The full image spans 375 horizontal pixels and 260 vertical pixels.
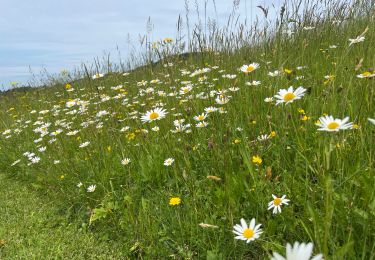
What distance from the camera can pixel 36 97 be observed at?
249 inches

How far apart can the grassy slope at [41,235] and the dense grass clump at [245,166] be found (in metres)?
0.10

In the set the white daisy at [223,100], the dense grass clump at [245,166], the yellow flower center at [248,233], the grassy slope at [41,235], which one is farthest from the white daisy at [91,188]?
the yellow flower center at [248,233]

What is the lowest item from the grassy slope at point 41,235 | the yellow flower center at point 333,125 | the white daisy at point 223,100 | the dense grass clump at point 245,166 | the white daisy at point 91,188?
the grassy slope at point 41,235

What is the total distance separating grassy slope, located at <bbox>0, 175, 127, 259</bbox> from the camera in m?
1.90

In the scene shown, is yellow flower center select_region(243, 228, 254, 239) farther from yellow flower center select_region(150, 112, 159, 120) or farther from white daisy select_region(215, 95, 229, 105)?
yellow flower center select_region(150, 112, 159, 120)

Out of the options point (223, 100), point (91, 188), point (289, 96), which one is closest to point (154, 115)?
point (223, 100)

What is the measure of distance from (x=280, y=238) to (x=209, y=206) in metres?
0.36

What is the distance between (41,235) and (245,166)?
1333 millimetres

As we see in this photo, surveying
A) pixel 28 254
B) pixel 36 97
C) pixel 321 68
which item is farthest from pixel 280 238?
pixel 36 97

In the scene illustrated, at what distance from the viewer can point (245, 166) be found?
1.79 metres

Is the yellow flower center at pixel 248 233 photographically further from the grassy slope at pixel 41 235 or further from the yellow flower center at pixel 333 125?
the grassy slope at pixel 41 235

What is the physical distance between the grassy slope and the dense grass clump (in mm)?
95

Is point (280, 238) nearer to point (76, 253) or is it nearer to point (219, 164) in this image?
point (219, 164)

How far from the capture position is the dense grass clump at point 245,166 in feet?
4.23
